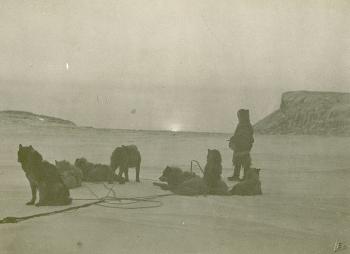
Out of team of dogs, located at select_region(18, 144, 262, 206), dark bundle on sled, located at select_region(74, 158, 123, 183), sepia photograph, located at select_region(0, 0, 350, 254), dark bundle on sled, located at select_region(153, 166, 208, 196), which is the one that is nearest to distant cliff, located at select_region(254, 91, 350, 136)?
sepia photograph, located at select_region(0, 0, 350, 254)

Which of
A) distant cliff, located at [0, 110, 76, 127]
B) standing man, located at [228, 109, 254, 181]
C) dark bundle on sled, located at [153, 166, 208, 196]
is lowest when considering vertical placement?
dark bundle on sled, located at [153, 166, 208, 196]

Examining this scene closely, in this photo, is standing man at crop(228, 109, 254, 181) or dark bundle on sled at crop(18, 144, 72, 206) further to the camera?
standing man at crop(228, 109, 254, 181)

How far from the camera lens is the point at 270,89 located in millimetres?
2361

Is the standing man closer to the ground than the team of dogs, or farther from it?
farther from it

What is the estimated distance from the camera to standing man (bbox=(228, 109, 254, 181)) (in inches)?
91.5

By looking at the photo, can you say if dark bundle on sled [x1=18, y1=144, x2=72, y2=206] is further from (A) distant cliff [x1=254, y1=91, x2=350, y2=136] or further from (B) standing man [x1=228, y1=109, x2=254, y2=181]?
(A) distant cliff [x1=254, y1=91, x2=350, y2=136]

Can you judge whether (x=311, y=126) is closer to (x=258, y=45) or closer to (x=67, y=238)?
(x=258, y=45)

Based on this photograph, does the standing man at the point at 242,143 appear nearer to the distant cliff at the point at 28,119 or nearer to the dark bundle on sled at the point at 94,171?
the dark bundle on sled at the point at 94,171

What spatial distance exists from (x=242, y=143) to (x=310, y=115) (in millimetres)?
314

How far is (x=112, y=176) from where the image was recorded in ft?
7.50

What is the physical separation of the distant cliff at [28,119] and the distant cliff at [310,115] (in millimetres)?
842

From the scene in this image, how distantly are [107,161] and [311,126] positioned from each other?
0.89 metres

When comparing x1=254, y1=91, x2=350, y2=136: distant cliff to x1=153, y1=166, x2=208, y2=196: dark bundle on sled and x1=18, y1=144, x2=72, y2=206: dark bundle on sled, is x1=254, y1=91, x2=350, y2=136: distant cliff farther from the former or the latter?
x1=18, y1=144, x2=72, y2=206: dark bundle on sled

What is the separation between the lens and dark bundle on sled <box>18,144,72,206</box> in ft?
7.27
